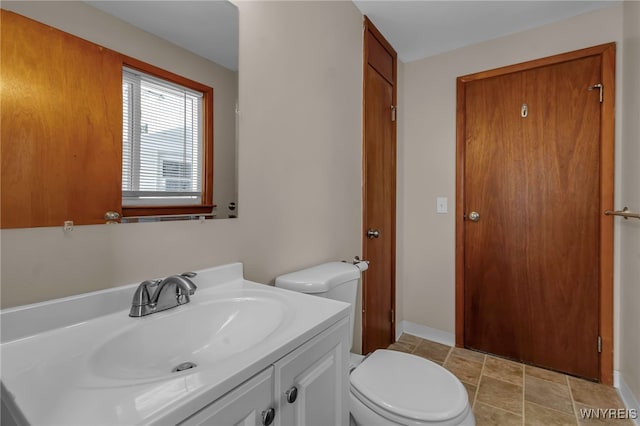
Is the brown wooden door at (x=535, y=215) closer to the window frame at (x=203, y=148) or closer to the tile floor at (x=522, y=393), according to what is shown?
the tile floor at (x=522, y=393)

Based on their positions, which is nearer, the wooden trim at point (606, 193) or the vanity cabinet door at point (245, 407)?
the vanity cabinet door at point (245, 407)

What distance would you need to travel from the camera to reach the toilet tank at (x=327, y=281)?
48.3 inches

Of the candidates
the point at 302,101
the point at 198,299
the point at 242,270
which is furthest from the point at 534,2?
the point at 198,299

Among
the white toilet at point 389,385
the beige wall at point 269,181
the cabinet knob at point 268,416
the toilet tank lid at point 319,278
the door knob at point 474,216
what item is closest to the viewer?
the cabinet knob at point 268,416

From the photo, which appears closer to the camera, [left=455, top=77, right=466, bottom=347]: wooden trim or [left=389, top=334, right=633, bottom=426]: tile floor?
[left=389, top=334, right=633, bottom=426]: tile floor

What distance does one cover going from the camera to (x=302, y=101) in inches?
56.8

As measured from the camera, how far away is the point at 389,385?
119 centimetres

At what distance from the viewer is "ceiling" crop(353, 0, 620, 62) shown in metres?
1.82

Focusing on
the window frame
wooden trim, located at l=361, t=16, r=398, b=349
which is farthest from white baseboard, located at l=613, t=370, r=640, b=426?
the window frame

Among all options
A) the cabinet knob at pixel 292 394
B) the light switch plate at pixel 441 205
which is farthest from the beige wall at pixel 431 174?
the cabinet knob at pixel 292 394

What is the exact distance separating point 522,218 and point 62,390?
2.38 meters

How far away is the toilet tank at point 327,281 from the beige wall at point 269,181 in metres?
0.08

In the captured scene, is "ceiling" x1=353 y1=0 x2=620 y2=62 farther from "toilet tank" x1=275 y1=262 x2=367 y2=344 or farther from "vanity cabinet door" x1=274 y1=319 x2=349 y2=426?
"vanity cabinet door" x1=274 y1=319 x2=349 y2=426

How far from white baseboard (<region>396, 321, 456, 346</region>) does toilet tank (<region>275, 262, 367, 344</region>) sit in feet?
4.31
